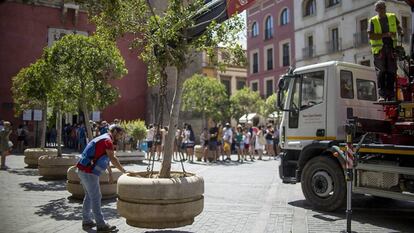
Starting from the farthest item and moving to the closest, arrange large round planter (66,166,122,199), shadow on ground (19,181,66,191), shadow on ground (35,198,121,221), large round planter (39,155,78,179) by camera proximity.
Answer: large round planter (39,155,78,179)
shadow on ground (19,181,66,191)
large round planter (66,166,122,199)
shadow on ground (35,198,121,221)

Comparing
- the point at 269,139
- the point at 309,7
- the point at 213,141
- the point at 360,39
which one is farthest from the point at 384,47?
the point at 360,39

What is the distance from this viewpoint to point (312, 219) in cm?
736

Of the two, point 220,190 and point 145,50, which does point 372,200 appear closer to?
point 220,190

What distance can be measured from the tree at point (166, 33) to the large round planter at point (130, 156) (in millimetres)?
11016

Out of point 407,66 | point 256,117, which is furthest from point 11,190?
point 256,117

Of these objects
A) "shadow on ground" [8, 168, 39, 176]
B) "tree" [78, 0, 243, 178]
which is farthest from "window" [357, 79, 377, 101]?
"shadow on ground" [8, 168, 39, 176]

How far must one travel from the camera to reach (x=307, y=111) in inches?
347

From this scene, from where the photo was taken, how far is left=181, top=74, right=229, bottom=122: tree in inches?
1300

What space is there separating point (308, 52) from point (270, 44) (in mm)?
8292

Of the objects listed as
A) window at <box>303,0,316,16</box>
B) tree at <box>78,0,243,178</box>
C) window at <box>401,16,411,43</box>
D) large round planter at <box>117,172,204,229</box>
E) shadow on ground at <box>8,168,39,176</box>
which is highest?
window at <box>303,0,316,16</box>

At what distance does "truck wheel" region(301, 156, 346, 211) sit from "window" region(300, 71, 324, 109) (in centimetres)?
123

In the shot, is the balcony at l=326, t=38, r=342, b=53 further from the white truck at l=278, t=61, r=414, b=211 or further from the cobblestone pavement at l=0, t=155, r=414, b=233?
the white truck at l=278, t=61, r=414, b=211

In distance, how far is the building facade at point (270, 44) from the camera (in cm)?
4020

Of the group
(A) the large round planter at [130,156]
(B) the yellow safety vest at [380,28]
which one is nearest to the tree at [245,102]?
(A) the large round planter at [130,156]
